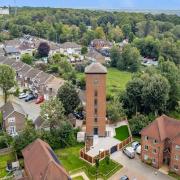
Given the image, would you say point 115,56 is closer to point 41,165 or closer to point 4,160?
point 4,160

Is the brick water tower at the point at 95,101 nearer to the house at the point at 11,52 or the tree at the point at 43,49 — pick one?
the tree at the point at 43,49

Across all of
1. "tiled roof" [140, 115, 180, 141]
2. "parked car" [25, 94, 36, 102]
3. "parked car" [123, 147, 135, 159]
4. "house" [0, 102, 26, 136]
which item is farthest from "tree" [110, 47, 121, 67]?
"tiled roof" [140, 115, 180, 141]

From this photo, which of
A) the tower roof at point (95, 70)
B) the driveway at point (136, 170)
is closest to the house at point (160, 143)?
the driveway at point (136, 170)

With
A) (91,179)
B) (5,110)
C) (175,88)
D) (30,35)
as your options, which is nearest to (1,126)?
(5,110)

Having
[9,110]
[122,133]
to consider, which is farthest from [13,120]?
[122,133]

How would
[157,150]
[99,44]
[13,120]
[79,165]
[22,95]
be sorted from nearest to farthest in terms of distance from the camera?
[157,150]
[79,165]
[13,120]
[22,95]
[99,44]

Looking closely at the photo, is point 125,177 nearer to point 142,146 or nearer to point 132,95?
point 142,146
